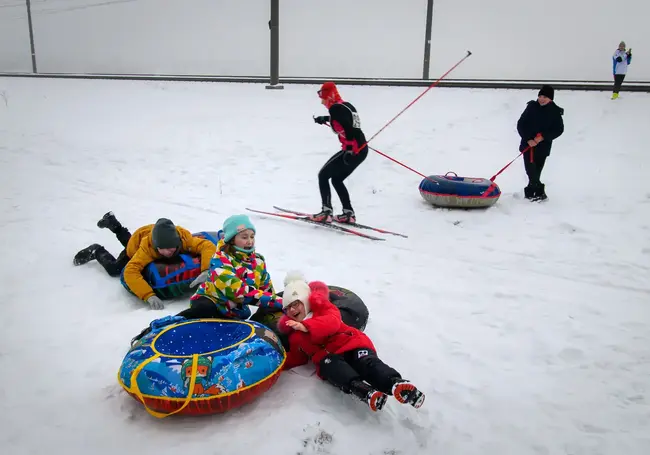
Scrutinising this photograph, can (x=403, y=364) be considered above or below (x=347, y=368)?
below

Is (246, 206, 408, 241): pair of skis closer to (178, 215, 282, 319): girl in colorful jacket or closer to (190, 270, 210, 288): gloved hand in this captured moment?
(190, 270, 210, 288): gloved hand

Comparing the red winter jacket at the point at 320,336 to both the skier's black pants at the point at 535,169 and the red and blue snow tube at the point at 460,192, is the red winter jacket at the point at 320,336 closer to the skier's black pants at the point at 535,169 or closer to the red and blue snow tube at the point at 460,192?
the red and blue snow tube at the point at 460,192

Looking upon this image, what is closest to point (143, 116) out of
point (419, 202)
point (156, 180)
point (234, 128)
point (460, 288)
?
point (234, 128)

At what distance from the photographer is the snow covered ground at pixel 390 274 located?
125 inches

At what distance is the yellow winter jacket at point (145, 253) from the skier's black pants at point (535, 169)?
537cm

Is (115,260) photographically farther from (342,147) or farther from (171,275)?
(342,147)

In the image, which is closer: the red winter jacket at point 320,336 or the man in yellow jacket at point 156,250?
the red winter jacket at point 320,336

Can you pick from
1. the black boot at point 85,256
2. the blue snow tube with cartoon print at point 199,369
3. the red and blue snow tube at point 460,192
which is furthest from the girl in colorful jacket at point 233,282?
the red and blue snow tube at point 460,192

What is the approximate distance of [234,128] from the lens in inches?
514

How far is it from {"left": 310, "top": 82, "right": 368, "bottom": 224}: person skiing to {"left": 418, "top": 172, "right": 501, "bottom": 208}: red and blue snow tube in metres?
1.39

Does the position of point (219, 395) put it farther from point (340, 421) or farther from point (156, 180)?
point (156, 180)

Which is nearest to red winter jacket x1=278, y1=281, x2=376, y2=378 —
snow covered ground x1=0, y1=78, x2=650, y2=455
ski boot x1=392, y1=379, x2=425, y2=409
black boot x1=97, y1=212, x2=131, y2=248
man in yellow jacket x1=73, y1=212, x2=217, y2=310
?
snow covered ground x1=0, y1=78, x2=650, y2=455

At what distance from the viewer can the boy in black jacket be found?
774 centimetres

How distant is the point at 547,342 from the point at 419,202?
14.9 ft
